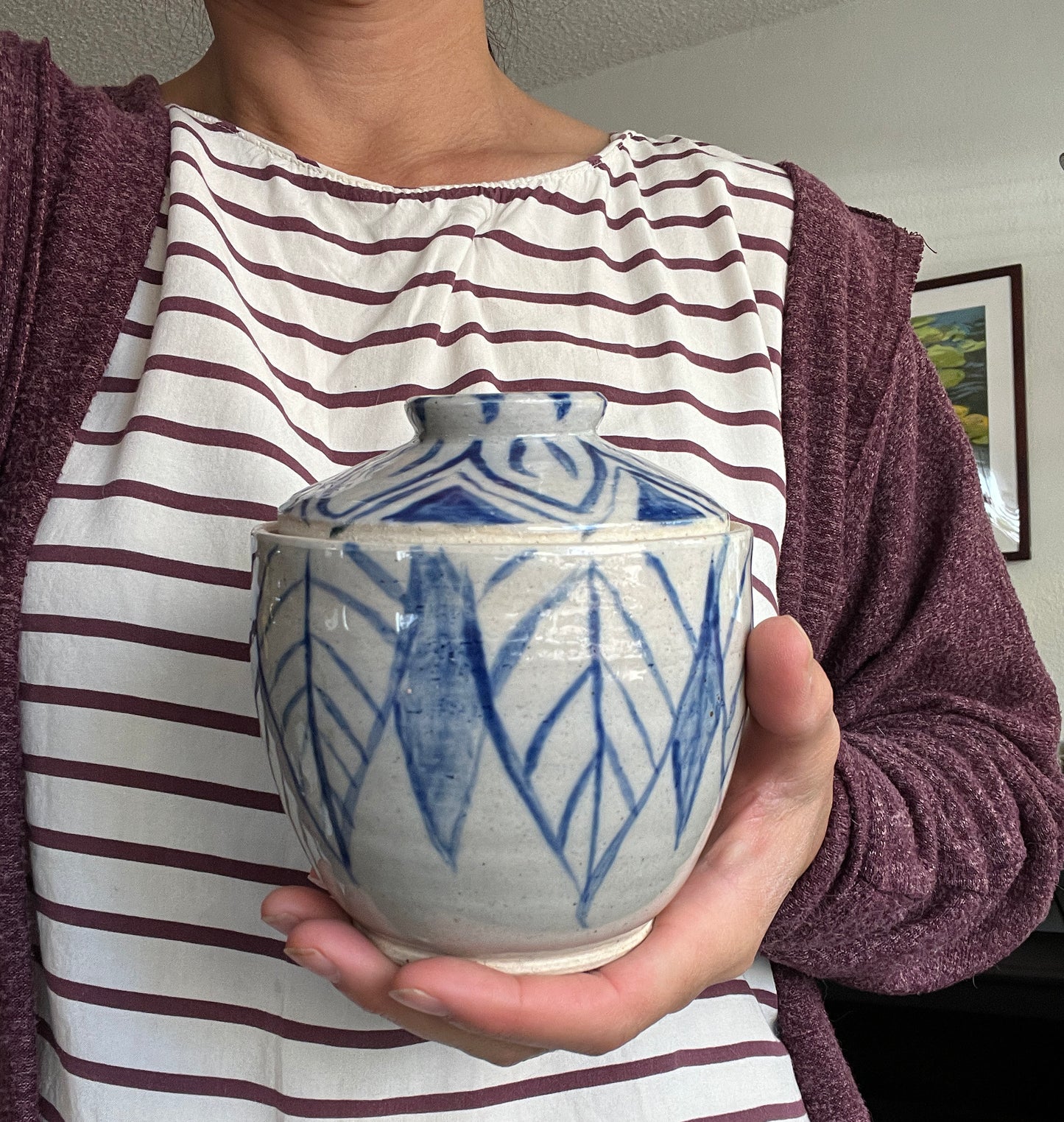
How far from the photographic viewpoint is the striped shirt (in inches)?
17.5

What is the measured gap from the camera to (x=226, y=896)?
18.0 inches

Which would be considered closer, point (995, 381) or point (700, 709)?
point (700, 709)

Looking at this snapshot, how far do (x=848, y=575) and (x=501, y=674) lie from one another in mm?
381

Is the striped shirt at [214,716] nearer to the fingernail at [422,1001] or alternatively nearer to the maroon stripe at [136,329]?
the maroon stripe at [136,329]

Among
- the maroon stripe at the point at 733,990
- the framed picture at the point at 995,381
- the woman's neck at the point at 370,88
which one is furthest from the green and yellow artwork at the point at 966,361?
the maroon stripe at the point at 733,990

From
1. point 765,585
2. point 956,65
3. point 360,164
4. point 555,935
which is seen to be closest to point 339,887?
point 555,935

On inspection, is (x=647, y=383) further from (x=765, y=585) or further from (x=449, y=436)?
A: (x=449, y=436)

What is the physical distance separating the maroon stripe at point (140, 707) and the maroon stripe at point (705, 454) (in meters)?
0.24

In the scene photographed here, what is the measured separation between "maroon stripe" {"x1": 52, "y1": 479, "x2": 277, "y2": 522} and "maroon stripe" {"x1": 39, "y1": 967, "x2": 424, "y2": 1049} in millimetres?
227

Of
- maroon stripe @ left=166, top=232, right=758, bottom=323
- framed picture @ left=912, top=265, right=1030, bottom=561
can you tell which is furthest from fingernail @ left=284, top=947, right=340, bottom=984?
framed picture @ left=912, top=265, right=1030, bottom=561

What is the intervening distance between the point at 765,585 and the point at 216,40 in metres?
0.51

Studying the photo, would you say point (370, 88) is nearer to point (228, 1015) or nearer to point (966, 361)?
point (228, 1015)

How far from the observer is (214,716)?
454mm

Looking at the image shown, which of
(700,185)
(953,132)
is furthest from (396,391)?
(953,132)
